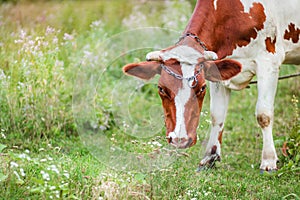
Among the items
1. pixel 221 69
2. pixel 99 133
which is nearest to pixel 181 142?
pixel 221 69

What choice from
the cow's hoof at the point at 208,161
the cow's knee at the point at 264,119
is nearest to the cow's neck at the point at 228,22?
the cow's knee at the point at 264,119

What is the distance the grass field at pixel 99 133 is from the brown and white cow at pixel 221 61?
26cm

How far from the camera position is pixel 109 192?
4.35 meters

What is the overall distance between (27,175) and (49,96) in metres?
2.25

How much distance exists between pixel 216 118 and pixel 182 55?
1546 mm

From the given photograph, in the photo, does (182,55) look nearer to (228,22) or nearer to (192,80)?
(192,80)

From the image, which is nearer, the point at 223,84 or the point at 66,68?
the point at 223,84

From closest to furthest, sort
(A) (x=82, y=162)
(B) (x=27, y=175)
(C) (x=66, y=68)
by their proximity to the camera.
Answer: (B) (x=27, y=175), (A) (x=82, y=162), (C) (x=66, y=68)

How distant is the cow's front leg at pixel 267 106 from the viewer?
18.6 ft

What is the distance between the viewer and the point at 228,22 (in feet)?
18.2

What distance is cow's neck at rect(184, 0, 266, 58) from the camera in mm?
5434

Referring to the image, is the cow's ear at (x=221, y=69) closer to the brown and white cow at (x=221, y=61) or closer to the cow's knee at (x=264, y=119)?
the brown and white cow at (x=221, y=61)

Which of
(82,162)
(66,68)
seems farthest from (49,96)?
(82,162)

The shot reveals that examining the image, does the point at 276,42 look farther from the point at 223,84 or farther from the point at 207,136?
the point at 207,136
